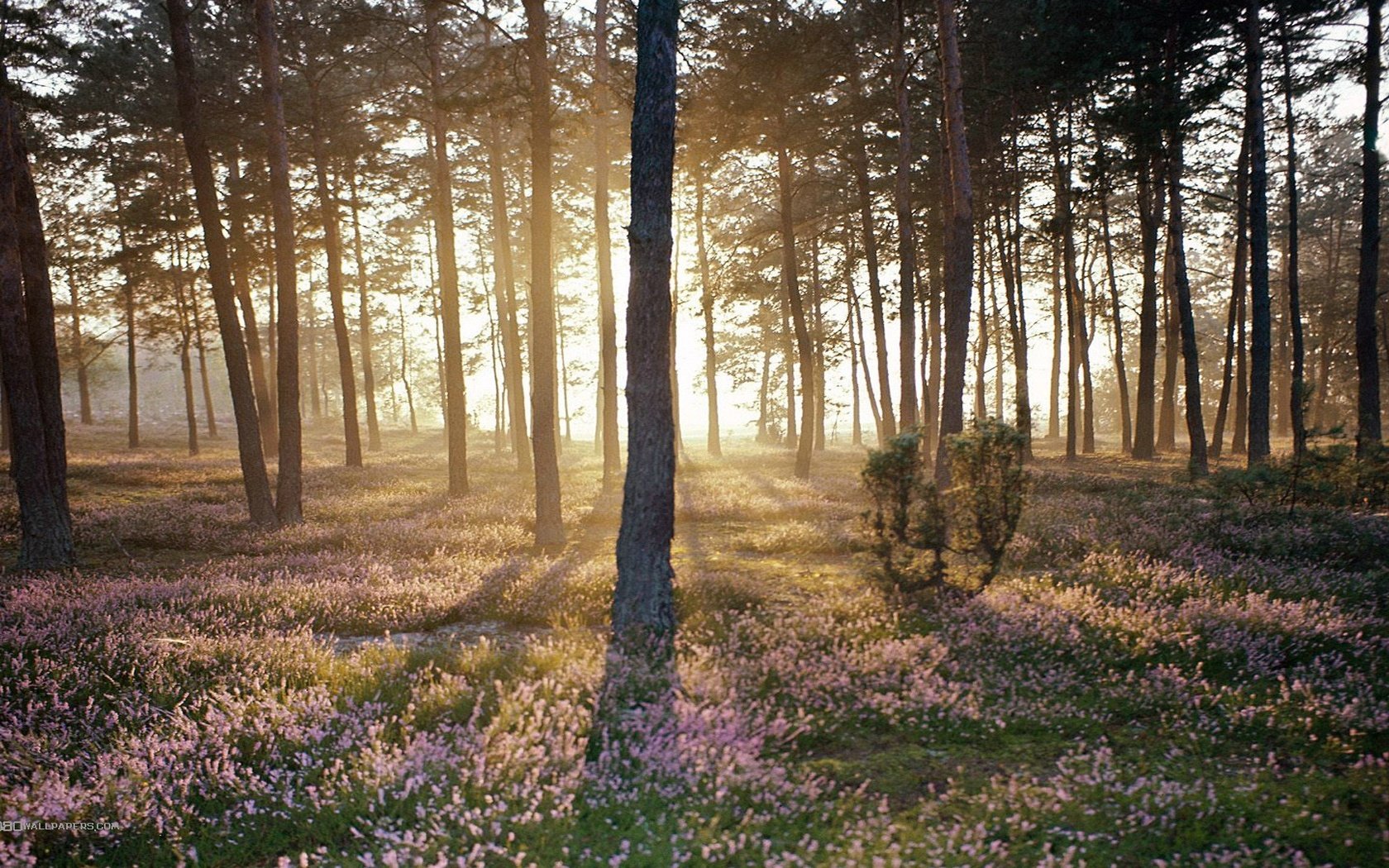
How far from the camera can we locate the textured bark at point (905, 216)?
60.5 feet

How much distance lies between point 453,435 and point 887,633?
1510 centimetres

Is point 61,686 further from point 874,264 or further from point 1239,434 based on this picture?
point 1239,434

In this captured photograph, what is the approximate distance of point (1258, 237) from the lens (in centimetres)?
1630

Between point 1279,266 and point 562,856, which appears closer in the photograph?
point 562,856

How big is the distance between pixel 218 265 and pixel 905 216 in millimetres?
16583

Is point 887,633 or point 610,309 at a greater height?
point 610,309

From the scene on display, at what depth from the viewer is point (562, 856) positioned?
345cm

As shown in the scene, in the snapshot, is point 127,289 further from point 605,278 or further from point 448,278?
point 605,278

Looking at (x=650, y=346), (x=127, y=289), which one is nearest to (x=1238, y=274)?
(x=650, y=346)

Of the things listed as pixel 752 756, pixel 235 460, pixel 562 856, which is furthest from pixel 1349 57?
pixel 235 460

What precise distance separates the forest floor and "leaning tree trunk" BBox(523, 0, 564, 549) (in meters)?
1.97

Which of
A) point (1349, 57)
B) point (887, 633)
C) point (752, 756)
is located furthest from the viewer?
point (1349, 57)

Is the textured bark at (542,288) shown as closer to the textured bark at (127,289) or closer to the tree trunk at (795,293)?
the tree trunk at (795,293)

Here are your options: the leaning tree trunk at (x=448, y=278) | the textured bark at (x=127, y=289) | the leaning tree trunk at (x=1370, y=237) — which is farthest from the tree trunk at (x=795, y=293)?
the textured bark at (x=127, y=289)
